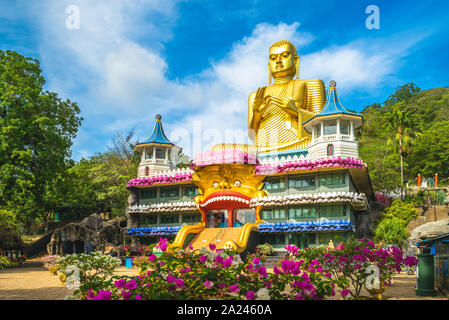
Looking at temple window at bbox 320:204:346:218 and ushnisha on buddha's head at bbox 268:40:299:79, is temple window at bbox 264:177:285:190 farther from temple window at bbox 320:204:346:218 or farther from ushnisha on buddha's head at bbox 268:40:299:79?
ushnisha on buddha's head at bbox 268:40:299:79

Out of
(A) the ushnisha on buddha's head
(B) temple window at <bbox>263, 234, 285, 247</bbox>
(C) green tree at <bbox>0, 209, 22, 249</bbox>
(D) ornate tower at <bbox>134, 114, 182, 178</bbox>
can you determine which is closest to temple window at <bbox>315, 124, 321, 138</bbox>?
(B) temple window at <bbox>263, 234, 285, 247</bbox>

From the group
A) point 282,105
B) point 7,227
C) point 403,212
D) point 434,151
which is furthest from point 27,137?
point 434,151

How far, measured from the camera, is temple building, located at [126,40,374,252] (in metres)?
26.4

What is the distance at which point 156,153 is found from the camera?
35.4 m

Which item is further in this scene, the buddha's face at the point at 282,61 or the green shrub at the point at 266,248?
the buddha's face at the point at 282,61

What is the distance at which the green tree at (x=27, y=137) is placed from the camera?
83.6 feet

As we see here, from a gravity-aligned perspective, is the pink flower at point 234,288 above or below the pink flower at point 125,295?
above

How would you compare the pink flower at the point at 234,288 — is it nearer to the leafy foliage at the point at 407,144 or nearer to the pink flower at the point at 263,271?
the pink flower at the point at 263,271

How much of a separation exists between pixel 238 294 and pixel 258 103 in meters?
30.3

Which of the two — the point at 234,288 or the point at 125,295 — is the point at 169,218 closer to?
the point at 125,295

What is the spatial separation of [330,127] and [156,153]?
53.0ft

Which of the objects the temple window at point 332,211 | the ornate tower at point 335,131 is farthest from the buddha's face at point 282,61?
the temple window at point 332,211

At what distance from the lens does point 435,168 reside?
148ft
